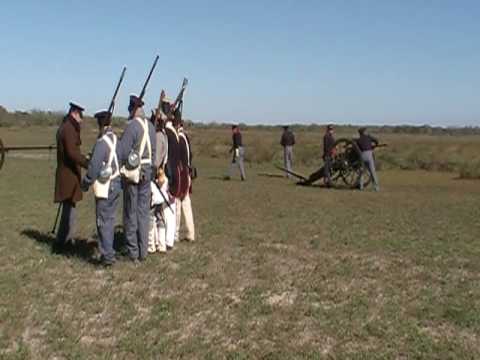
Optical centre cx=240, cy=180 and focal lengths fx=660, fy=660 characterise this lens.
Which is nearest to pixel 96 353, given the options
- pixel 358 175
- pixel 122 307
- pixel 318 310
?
pixel 122 307

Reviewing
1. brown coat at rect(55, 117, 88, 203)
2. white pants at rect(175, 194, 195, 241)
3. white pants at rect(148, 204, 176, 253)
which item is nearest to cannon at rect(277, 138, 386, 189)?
white pants at rect(175, 194, 195, 241)

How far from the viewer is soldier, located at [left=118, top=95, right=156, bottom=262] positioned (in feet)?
24.5

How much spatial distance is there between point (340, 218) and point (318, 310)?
6.33 m

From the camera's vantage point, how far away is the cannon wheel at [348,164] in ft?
61.5

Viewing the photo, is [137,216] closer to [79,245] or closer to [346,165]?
[79,245]

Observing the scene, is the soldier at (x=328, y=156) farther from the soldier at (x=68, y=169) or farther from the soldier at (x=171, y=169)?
the soldier at (x=68, y=169)

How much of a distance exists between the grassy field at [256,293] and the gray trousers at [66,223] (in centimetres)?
26

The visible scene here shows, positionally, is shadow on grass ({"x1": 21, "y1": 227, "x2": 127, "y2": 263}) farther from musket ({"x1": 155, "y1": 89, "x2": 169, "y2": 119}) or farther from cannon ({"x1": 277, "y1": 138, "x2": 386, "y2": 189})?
cannon ({"x1": 277, "y1": 138, "x2": 386, "y2": 189})

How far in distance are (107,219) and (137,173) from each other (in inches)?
24.3

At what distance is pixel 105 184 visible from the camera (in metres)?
7.30

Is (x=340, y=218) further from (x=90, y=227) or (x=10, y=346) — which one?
(x=10, y=346)

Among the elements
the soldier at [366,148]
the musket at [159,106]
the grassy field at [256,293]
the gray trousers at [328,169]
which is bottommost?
the grassy field at [256,293]

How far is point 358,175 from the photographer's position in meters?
18.8

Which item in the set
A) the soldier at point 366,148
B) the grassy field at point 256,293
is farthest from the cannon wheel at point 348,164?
the grassy field at point 256,293
